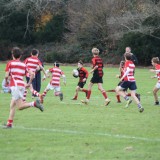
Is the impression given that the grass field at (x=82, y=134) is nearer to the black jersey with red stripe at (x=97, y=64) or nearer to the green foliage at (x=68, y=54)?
the black jersey with red stripe at (x=97, y=64)

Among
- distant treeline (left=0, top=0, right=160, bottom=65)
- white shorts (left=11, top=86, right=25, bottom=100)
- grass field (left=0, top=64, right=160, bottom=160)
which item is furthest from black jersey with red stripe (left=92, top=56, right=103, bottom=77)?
distant treeline (left=0, top=0, right=160, bottom=65)

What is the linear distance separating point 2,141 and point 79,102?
9.33 m

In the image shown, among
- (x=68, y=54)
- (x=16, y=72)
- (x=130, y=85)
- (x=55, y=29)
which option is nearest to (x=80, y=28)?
(x=68, y=54)

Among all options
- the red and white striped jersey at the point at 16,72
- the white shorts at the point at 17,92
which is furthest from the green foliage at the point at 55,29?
the white shorts at the point at 17,92

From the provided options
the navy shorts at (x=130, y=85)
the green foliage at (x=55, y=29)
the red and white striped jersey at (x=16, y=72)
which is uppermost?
the green foliage at (x=55, y=29)

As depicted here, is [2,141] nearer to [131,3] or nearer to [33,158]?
[33,158]

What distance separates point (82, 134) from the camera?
1166 centimetres

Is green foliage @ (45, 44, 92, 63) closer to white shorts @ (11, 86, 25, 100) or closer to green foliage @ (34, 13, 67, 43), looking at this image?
green foliage @ (34, 13, 67, 43)

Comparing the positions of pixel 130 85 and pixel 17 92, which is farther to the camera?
pixel 130 85

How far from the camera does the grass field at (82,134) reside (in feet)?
31.1

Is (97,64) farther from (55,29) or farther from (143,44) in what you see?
(55,29)

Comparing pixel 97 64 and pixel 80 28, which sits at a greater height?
pixel 80 28

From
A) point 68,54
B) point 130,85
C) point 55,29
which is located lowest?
point 130,85

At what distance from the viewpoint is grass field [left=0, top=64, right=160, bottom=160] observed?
31.1 feet
